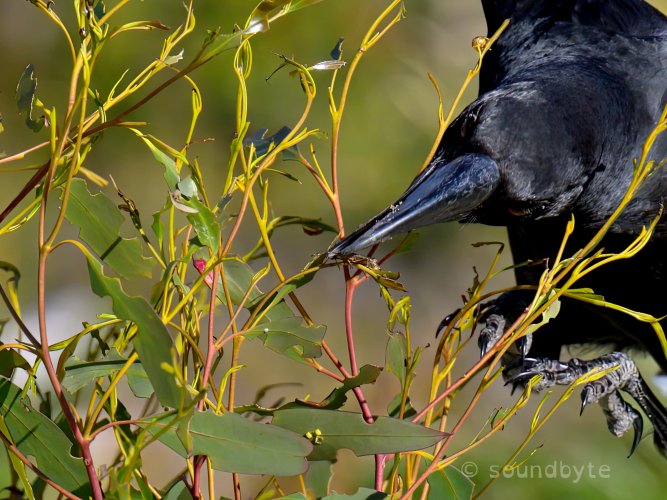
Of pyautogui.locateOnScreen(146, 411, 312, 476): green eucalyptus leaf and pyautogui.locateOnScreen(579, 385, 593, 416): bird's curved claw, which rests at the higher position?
pyautogui.locateOnScreen(146, 411, 312, 476): green eucalyptus leaf

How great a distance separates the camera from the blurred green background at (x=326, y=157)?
2.37 m

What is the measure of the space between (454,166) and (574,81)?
30 centimetres

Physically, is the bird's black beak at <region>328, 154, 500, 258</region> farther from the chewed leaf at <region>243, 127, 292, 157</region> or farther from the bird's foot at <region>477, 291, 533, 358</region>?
the bird's foot at <region>477, 291, 533, 358</region>

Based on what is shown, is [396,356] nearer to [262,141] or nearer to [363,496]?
[363,496]

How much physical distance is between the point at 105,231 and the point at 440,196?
35 cm

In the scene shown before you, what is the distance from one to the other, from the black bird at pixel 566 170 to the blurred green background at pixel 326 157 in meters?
0.78

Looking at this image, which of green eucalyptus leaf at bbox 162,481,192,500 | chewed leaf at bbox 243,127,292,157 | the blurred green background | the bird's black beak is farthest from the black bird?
the blurred green background

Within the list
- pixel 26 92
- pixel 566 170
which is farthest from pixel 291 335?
pixel 566 170

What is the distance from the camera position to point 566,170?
3.51 feet

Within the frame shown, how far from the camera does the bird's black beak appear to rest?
0.88 m

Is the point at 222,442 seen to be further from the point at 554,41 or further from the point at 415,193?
the point at 554,41

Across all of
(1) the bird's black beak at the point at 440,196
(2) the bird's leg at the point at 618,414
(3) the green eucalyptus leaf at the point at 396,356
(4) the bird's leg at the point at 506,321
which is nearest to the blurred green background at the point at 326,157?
(2) the bird's leg at the point at 618,414

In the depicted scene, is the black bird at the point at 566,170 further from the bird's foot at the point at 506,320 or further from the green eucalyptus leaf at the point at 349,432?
the green eucalyptus leaf at the point at 349,432

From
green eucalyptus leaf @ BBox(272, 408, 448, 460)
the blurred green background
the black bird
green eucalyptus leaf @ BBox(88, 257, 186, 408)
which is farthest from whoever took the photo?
the blurred green background
